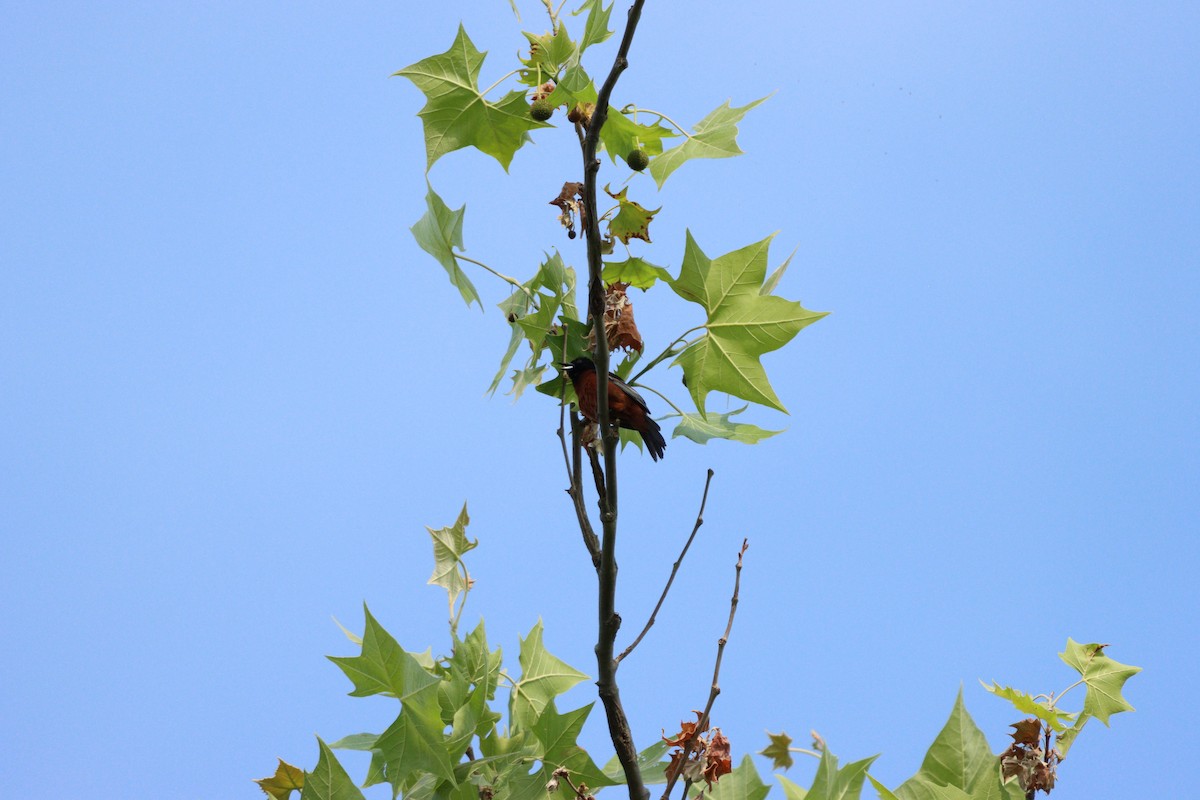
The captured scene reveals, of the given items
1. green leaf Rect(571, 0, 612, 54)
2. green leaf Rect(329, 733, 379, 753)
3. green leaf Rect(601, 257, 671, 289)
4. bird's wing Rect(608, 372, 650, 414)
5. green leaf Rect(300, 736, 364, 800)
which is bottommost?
green leaf Rect(300, 736, 364, 800)

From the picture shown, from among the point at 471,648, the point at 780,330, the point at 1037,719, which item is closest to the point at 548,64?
the point at 780,330

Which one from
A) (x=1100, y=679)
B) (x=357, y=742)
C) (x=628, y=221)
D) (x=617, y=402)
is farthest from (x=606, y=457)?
(x=1100, y=679)

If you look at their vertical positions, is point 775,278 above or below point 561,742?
above

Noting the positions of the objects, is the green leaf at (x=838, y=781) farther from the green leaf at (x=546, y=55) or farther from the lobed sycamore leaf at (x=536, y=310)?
the green leaf at (x=546, y=55)

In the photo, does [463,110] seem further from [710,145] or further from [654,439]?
[654,439]

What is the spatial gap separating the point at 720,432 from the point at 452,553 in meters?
0.48

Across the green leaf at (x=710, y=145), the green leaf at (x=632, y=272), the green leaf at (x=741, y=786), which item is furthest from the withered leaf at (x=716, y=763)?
the green leaf at (x=710, y=145)

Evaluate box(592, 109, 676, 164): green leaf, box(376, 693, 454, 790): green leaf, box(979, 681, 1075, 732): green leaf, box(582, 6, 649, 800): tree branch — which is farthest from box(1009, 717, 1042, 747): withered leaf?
box(592, 109, 676, 164): green leaf

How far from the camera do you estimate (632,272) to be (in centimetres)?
154

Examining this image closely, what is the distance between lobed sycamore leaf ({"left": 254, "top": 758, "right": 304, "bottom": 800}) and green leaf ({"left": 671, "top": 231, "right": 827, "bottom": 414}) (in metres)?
0.84

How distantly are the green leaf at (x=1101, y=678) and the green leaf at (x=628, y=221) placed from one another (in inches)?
36.5

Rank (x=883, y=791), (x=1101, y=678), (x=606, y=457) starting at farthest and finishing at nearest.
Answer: (x=1101, y=678) → (x=606, y=457) → (x=883, y=791)

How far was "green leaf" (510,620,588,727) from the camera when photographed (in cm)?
161

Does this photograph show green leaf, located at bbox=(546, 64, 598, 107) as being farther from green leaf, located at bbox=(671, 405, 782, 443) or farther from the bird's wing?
green leaf, located at bbox=(671, 405, 782, 443)
